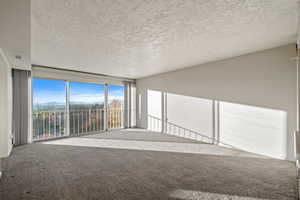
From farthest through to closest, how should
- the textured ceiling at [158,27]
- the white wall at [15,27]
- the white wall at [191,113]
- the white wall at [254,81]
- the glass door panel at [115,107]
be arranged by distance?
the glass door panel at [115,107]
the white wall at [191,113]
the white wall at [254,81]
the textured ceiling at [158,27]
the white wall at [15,27]

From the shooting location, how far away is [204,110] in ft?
14.8

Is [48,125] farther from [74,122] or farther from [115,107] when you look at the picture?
[115,107]

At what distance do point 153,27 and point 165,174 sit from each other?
2357mm

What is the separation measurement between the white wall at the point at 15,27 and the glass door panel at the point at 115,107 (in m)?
3.56

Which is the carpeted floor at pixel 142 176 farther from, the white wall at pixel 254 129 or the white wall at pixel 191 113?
the white wall at pixel 191 113

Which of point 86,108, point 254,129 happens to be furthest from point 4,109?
point 254,129

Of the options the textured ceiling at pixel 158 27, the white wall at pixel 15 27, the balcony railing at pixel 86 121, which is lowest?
the balcony railing at pixel 86 121

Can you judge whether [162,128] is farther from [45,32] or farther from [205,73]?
[45,32]

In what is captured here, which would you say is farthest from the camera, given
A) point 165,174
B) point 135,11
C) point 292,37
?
point 292,37

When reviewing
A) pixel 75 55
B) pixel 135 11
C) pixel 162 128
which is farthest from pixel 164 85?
pixel 135 11

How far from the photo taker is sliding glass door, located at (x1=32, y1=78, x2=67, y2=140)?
474 cm

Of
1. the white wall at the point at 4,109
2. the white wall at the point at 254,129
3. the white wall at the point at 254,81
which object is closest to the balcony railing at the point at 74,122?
the white wall at the point at 4,109

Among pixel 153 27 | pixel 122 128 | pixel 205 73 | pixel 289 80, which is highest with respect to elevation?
pixel 153 27

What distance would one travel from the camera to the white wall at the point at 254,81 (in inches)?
120
